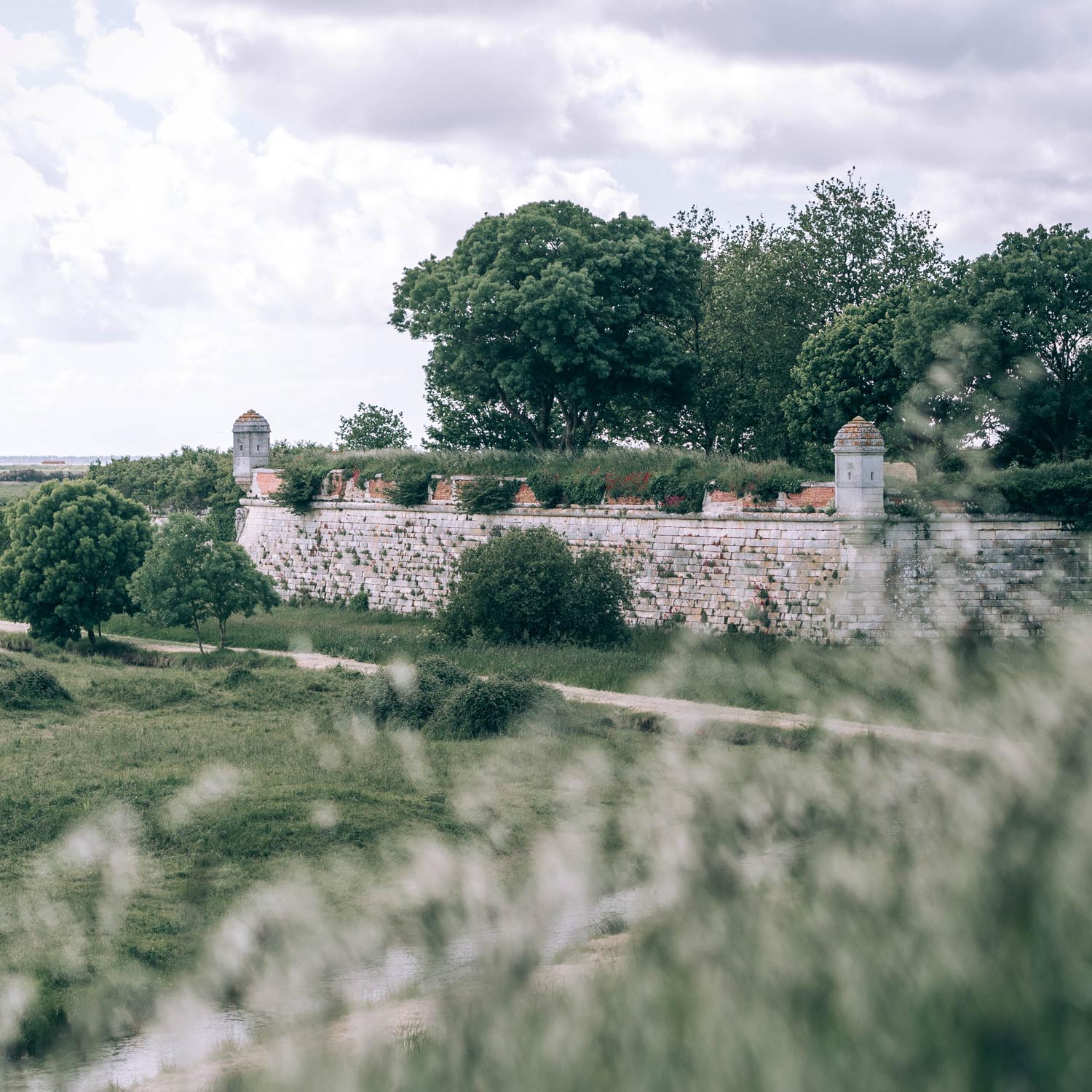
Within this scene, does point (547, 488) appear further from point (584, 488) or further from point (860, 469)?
point (860, 469)

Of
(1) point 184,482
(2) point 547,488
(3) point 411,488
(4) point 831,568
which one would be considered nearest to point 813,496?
(4) point 831,568

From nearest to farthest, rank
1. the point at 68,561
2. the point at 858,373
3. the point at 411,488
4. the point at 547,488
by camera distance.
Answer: the point at 68,561, the point at 547,488, the point at 858,373, the point at 411,488

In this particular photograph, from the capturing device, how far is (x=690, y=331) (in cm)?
3750

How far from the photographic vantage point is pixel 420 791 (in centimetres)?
1367

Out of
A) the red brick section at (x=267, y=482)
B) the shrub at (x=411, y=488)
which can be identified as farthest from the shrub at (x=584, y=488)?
the red brick section at (x=267, y=482)

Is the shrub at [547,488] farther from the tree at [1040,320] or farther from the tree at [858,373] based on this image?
the tree at [1040,320]

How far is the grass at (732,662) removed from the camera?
1712 centimetres

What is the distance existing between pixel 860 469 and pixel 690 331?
56.2 feet

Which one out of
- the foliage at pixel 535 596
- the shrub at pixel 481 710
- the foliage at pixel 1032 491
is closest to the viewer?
the shrub at pixel 481 710

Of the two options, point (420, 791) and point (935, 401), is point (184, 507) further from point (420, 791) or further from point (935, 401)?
point (420, 791)

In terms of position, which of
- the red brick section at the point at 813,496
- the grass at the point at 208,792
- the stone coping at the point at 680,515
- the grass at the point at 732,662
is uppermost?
the red brick section at the point at 813,496

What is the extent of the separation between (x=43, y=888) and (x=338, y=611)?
19.6 m

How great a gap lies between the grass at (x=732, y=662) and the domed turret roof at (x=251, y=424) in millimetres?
9434

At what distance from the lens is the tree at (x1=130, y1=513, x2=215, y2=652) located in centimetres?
2409
